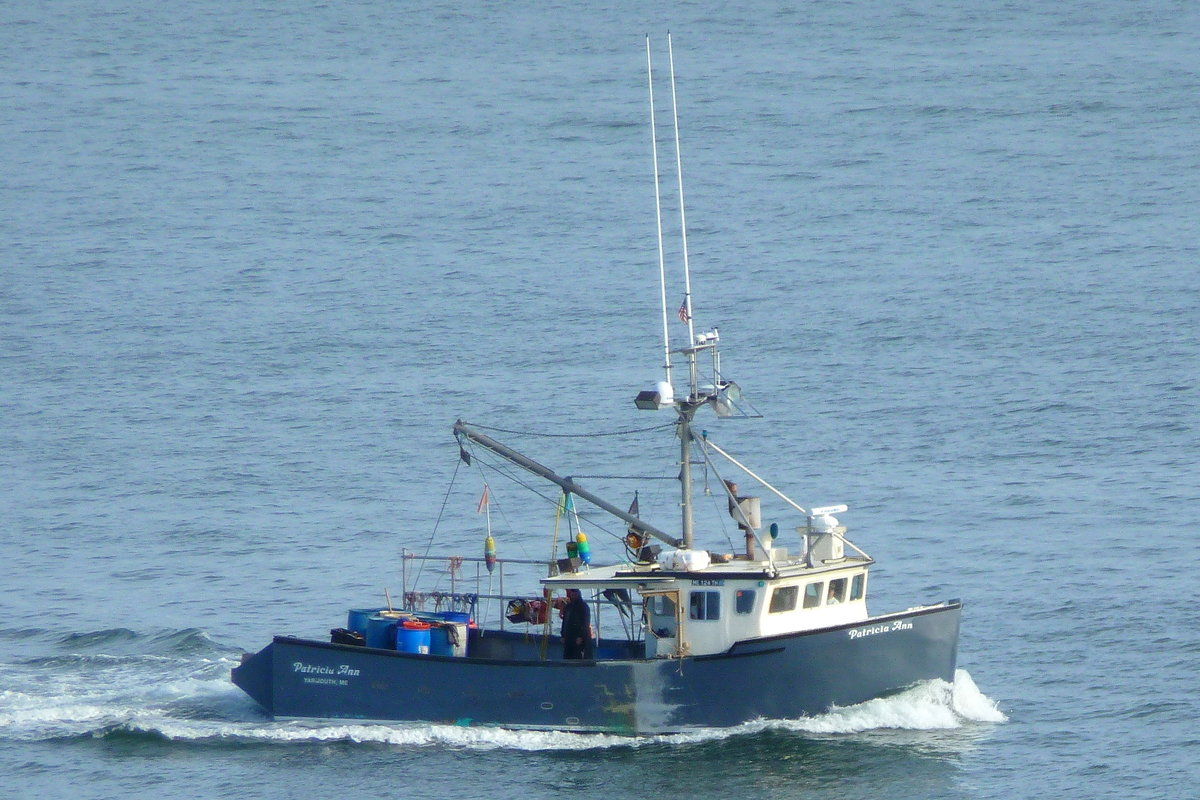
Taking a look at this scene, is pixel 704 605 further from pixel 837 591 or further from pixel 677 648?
pixel 837 591

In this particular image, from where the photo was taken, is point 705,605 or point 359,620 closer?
point 705,605

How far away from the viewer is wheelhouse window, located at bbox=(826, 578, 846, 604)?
101 feet

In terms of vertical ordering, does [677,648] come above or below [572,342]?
below

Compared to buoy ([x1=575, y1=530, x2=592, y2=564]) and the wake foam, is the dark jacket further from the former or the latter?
the wake foam

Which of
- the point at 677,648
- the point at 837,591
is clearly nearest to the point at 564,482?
the point at 677,648

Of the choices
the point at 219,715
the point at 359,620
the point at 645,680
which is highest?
the point at 359,620

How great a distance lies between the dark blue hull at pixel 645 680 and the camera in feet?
98.1

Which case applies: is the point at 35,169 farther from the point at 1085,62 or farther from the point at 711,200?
the point at 1085,62

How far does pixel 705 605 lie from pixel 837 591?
2408mm

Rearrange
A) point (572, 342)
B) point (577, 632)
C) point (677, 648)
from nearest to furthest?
point (677, 648), point (577, 632), point (572, 342)

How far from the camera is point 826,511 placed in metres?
30.0

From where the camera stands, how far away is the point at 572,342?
62812 millimetres

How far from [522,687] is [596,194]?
5472 centimetres

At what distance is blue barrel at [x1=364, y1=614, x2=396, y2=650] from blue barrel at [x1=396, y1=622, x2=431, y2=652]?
0.32 meters
